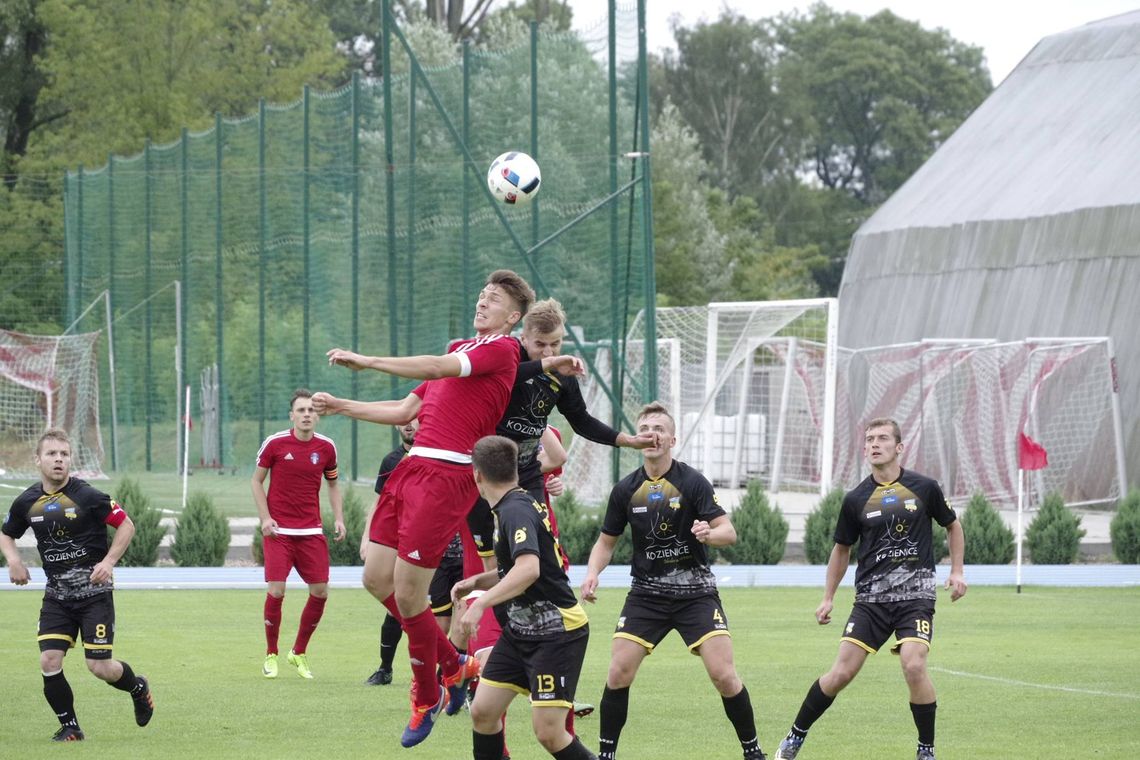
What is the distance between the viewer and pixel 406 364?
7617mm

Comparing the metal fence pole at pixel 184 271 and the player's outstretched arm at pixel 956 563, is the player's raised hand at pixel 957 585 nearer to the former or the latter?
the player's outstretched arm at pixel 956 563

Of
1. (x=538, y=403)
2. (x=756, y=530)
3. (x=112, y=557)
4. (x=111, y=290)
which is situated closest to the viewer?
(x=538, y=403)

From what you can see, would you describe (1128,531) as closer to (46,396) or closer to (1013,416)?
(1013,416)

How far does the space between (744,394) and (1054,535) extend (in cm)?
974

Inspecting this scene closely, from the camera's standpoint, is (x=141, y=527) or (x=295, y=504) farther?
(x=141, y=527)

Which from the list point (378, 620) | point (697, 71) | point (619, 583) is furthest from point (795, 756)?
point (697, 71)

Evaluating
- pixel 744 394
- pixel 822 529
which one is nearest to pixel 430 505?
pixel 822 529

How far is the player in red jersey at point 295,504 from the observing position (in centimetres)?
1225

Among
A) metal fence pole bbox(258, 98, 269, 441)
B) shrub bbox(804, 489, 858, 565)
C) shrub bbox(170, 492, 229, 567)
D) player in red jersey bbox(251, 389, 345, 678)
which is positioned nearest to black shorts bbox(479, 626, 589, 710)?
player in red jersey bbox(251, 389, 345, 678)

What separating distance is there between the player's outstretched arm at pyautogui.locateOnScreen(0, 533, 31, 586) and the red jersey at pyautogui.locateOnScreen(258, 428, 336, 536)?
290cm

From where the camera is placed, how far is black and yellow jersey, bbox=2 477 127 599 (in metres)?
9.38

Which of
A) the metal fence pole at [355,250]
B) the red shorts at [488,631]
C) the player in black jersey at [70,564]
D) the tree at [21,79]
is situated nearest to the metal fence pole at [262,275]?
the metal fence pole at [355,250]

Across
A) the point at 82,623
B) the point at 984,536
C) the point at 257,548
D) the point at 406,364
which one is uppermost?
the point at 406,364

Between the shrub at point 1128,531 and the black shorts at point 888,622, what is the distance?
13.7 meters
